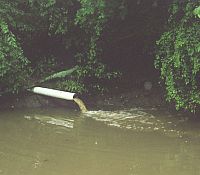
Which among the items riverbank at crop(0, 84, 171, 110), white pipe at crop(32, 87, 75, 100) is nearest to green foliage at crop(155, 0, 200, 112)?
riverbank at crop(0, 84, 171, 110)

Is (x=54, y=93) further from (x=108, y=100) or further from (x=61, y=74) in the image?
(x=108, y=100)

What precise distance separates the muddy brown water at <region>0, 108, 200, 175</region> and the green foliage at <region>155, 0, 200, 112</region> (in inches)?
24.3

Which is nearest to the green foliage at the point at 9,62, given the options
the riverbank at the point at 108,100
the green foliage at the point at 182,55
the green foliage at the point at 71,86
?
the riverbank at the point at 108,100

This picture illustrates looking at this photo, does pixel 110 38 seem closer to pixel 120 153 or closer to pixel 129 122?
pixel 129 122

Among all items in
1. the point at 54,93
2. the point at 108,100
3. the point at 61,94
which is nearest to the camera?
Result: the point at 61,94

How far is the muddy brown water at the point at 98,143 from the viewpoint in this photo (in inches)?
251

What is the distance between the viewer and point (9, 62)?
974 centimetres

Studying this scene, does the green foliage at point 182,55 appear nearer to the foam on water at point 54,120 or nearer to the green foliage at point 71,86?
the foam on water at point 54,120

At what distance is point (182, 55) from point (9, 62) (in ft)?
13.0

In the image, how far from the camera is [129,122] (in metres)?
8.87

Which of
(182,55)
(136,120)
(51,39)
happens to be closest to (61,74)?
(51,39)

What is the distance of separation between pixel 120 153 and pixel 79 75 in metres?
4.18

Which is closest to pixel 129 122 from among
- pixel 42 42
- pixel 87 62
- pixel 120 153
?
pixel 120 153

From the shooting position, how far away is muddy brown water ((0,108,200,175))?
251 inches
